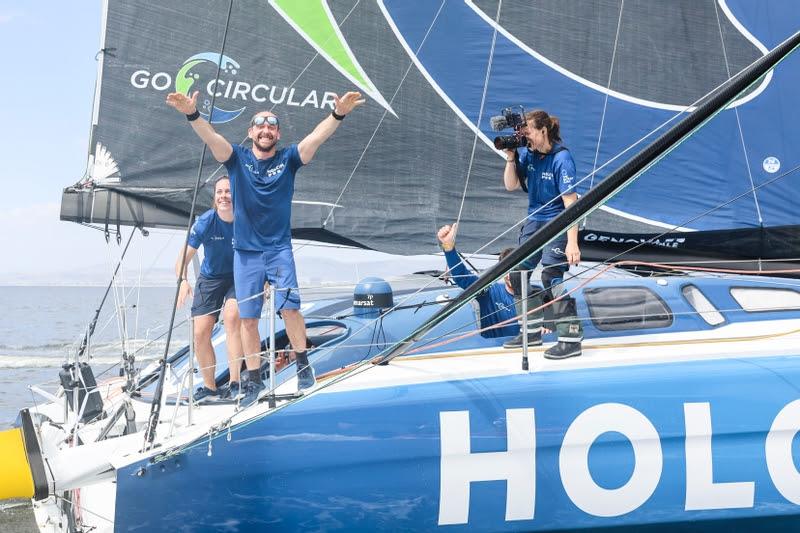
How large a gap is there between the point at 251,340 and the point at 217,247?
2.34 ft

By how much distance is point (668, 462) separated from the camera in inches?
123

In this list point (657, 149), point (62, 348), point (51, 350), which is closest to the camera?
point (657, 149)

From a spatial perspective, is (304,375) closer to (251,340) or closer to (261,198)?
(251,340)

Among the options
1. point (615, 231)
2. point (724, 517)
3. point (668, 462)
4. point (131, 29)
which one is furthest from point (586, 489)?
point (131, 29)

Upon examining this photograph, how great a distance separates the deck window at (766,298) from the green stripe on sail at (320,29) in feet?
6.69

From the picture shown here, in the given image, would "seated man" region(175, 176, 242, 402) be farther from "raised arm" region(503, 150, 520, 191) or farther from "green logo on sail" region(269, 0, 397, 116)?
"raised arm" region(503, 150, 520, 191)

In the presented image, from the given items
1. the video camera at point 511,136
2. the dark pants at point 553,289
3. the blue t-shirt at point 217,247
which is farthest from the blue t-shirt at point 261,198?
the dark pants at point 553,289

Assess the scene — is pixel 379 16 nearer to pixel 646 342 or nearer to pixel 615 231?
pixel 615 231

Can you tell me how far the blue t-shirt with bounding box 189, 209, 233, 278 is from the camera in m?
4.05

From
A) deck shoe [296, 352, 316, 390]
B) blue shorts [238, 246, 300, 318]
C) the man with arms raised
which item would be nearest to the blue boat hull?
deck shoe [296, 352, 316, 390]

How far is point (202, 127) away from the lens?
3.28 metres

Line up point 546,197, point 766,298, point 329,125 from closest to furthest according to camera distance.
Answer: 1. point 329,125
2. point 546,197
3. point 766,298

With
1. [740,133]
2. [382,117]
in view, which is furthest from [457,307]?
[740,133]

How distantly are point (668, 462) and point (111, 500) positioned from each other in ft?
6.75
